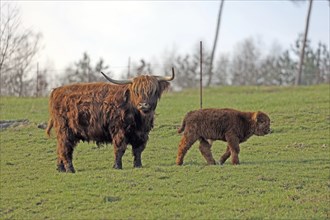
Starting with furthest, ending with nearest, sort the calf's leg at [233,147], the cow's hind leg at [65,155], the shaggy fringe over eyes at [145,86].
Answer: the cow's hind leg at [65,155], the calf's leg at [233,147], the shaggy fringe over eyes at [145,86]

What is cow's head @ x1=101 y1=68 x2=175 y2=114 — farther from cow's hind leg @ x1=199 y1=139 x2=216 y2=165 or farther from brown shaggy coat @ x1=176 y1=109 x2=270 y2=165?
cow's hind leg @ x1=199 y1=139 x2=216 y2=165

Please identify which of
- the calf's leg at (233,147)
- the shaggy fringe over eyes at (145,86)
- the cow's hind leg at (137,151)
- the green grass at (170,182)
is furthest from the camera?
the cow's hind leg at (137,151)

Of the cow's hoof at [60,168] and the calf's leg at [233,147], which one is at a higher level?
the calf's leg at [233,147]

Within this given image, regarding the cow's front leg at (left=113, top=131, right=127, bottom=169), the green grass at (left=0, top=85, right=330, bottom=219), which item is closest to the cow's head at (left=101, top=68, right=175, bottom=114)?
the cow's front leg at (left=113, top=131, right=127, bottom=169)

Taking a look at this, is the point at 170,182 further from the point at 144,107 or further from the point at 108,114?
the point at 108,114

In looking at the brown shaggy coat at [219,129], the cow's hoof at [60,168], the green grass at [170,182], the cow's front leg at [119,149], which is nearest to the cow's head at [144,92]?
the cow's front leg at [119,149]

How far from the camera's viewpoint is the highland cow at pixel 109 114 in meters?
15.3

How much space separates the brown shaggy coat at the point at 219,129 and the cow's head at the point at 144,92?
3.32ft

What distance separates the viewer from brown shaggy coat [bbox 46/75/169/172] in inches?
604

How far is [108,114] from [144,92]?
1.08 m

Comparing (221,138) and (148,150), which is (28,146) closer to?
(148,150)

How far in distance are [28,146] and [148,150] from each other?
3.95 metres

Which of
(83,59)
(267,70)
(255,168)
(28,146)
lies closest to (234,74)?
(267,70)

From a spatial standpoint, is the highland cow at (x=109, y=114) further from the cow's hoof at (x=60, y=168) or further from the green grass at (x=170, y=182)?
the green grass at (x=170, y=182)
